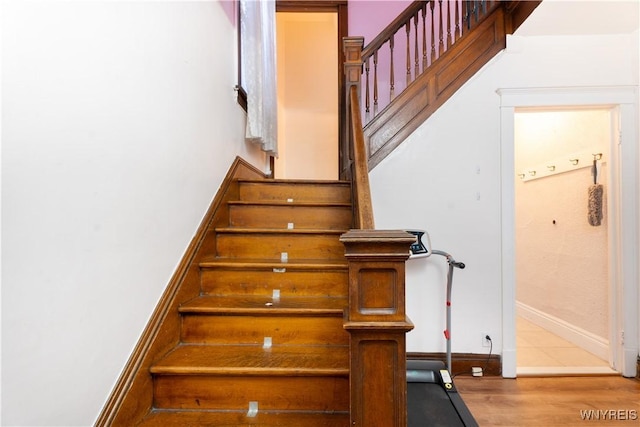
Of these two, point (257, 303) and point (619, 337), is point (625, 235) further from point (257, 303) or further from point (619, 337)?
point (257, 303)

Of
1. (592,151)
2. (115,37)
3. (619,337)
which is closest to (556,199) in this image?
(592,151)

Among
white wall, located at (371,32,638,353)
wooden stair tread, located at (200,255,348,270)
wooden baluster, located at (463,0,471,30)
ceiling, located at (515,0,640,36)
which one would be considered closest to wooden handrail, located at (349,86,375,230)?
wooden stair tread, located at (200,255,348,270)

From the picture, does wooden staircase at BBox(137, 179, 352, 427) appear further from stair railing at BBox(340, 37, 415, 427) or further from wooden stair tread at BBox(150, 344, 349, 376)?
stair railing at BBox(340, 37, 415, 427)

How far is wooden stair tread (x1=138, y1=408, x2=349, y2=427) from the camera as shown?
1238 millimetres

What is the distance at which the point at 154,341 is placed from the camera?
1344 mm

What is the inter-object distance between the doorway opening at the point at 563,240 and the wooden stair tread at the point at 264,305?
1966 mm

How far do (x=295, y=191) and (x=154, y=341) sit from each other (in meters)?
1.46

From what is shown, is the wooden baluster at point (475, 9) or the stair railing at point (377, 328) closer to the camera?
the stair railing at point (377, 328)

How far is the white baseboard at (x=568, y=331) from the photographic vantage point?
110 inches

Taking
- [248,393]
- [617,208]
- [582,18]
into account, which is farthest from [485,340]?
[582,18]

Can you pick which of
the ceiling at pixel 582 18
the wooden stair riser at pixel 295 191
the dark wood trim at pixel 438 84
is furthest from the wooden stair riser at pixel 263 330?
the ceiling at pixel 582 18

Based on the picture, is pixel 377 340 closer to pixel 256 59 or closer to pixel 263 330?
pixel 263 330

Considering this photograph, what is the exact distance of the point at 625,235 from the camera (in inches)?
96.1

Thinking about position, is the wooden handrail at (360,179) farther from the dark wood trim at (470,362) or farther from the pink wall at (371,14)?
the pink wall at (371,14)
